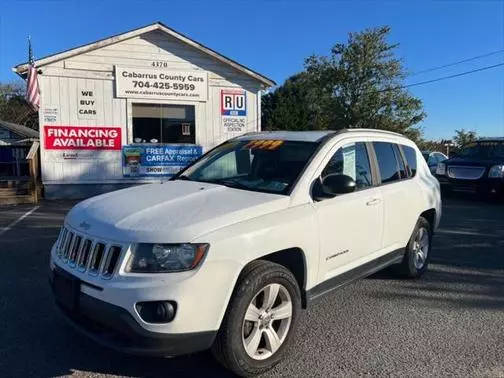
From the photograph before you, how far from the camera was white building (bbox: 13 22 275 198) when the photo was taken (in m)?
12.8

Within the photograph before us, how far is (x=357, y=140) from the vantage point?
4.64 m

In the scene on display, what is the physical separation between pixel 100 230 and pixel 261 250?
1122 mm

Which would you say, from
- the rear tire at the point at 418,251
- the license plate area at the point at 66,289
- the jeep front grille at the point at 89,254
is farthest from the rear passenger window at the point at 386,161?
the license plate area at the point at 66,289

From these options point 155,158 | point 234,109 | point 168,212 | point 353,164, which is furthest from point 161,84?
point 168,212

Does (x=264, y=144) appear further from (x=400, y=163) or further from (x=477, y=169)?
(x=477, y=169)

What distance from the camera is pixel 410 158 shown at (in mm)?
5648

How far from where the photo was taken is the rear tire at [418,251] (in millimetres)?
5414

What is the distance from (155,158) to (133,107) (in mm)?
1608

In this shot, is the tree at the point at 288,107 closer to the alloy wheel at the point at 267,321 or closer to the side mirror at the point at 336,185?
the side mirror at the point at 336,185

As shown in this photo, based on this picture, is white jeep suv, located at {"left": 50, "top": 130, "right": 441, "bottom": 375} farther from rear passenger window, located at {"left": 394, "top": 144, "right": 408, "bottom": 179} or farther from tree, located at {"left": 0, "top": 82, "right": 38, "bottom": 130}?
tree, located at {"left": 0, "top": 82, "right": 38, "bottom": 130}

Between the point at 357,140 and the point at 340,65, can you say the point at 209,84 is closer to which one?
the point at 357,140

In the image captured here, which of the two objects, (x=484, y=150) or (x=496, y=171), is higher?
(x=484, y=150)

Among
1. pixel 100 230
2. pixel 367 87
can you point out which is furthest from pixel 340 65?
pixel 100 230

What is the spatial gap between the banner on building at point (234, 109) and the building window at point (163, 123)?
1.02 m
